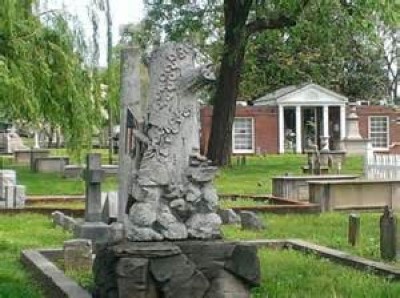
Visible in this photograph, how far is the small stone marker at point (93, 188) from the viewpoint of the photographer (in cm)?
1603

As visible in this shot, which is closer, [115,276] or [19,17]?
[115,276]

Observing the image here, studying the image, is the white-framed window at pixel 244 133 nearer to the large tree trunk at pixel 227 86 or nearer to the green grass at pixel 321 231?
the large tree trunk at pixel 227 86

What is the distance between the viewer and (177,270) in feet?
26.5

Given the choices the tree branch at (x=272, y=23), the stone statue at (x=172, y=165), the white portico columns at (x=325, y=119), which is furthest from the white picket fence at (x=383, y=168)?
the white portico columns at (x=325, y=119)

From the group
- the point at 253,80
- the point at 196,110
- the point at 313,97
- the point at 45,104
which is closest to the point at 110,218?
the point at 45,104

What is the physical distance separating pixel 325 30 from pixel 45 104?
1795 cm

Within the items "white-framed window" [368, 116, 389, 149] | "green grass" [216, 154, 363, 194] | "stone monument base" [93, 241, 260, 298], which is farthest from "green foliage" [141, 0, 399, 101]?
"stone monument base" [93, 241, 260, 298]

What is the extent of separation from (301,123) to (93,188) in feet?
131

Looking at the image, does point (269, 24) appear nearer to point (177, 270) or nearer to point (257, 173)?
point (257, 173)

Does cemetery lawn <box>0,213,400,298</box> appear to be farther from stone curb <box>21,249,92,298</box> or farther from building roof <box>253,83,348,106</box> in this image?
building roof <box>253,83,348,106</box>

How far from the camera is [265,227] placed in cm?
1684

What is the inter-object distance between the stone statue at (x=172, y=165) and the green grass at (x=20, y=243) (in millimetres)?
2025

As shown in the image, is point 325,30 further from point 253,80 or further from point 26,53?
point 253,80

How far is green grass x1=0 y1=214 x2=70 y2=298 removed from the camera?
10250 millimetres
